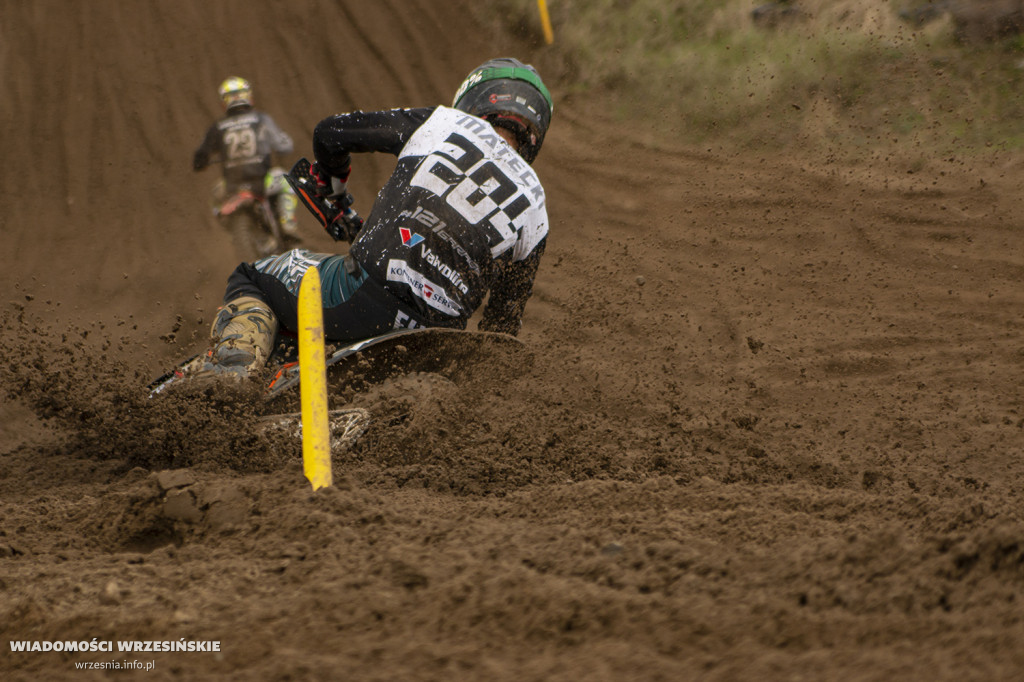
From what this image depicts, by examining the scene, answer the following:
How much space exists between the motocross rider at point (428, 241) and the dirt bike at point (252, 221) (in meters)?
3.58

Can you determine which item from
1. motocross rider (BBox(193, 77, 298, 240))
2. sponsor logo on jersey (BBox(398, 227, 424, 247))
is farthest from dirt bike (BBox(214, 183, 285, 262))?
sponsor logo on jersey (BBox(398, 227, 424, 247))

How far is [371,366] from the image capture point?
3.03 metres

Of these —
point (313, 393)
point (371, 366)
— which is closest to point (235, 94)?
point (371, 366)

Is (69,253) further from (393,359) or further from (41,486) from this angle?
(393,359)

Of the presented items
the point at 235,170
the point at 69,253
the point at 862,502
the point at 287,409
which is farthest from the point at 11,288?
the point at 862,502

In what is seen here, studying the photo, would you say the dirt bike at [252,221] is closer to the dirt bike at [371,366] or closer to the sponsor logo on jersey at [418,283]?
the dirt bike at [371,366]

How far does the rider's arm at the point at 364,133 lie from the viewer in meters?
3.47

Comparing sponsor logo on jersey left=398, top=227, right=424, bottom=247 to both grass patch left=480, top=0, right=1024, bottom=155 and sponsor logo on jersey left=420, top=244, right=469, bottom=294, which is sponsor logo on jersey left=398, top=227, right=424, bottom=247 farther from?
grass patch left=480, top=0, right=1024, bottom=155

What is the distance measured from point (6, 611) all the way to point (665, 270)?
518 cm

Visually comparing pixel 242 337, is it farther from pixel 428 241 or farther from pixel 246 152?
pixel 246 152

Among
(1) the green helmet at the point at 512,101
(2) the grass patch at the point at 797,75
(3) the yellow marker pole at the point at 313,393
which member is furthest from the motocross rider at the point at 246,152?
(3) the yellow marker pole at the point at 313,393

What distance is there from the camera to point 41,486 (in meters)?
3.27

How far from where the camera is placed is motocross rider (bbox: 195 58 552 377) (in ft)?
10.4

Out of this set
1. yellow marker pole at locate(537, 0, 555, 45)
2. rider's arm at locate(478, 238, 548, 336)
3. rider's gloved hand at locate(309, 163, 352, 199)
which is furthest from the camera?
yellow marker pole at locate(537, 0, 555, 45)
